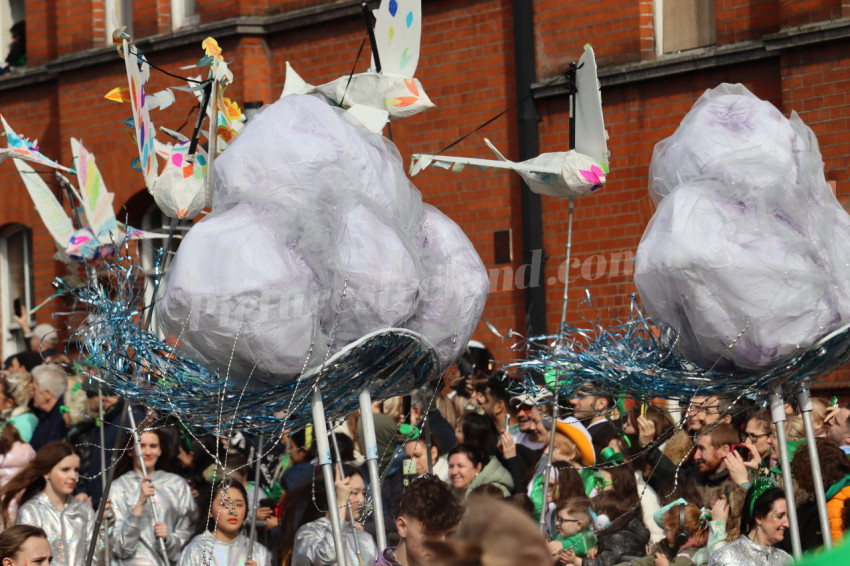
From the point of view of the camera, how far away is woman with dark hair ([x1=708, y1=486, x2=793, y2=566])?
515 centimetres

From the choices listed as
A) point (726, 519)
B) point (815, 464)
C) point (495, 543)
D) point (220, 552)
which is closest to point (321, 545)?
point (220, 552)

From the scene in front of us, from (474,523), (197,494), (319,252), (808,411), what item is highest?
(319,252)

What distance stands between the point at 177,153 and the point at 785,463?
8.21ft

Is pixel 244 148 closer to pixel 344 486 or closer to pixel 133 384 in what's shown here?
pixel 133 384

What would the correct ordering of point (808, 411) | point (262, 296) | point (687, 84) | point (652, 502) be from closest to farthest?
point (262, 296) → point (808, 411) → point (652, 502) → point (687, 84)

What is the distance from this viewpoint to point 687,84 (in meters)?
9.81

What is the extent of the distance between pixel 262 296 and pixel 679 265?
53.1 inches

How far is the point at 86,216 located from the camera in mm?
8703

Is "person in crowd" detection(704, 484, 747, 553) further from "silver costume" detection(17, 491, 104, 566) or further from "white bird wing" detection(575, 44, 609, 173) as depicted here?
"silver costume" detection(17, 491, 104, 566)

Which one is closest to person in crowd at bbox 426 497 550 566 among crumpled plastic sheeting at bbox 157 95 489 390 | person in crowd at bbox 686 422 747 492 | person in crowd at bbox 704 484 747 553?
crumpled plastic sheeting at bbox 157 95 489 390

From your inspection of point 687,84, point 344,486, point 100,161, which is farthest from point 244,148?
point 100,161

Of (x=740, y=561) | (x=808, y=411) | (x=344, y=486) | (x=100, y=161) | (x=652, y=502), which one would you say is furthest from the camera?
(x=100, y=161)

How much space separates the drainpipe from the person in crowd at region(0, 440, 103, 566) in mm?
4168

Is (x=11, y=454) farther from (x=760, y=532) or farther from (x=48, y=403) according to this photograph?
(x=760, y=532)
